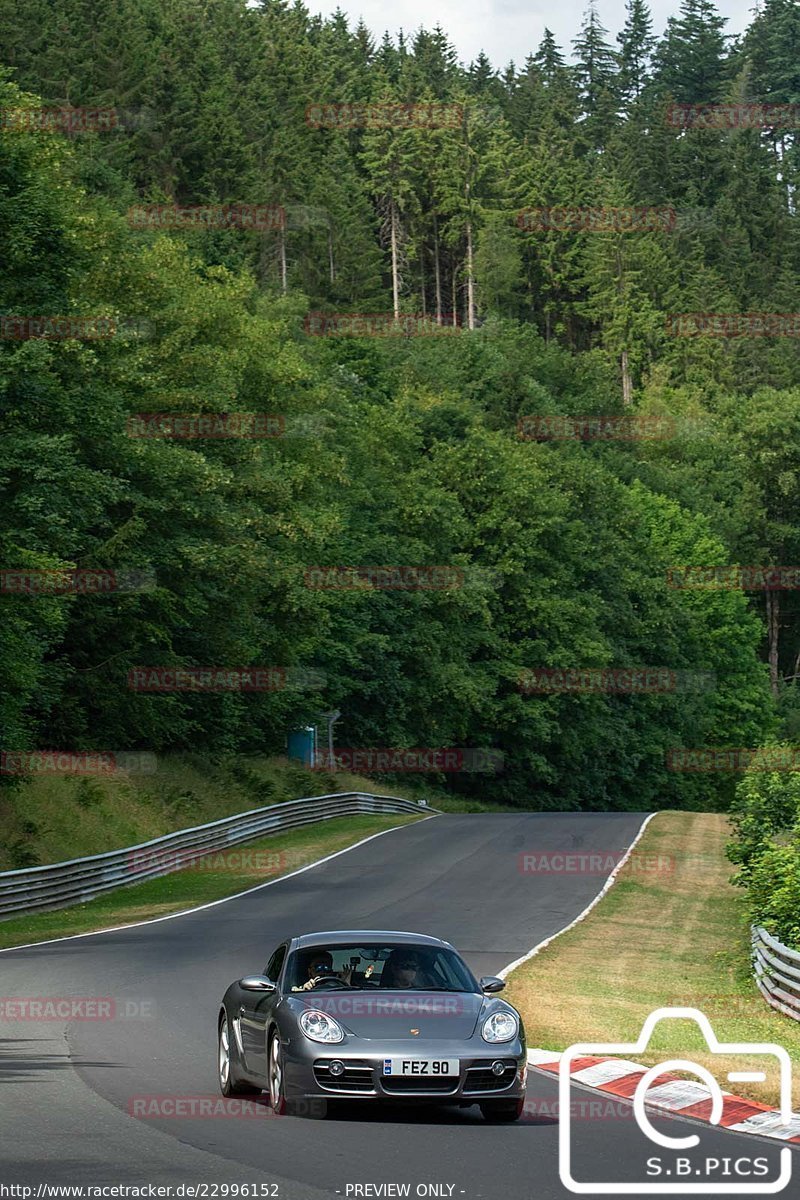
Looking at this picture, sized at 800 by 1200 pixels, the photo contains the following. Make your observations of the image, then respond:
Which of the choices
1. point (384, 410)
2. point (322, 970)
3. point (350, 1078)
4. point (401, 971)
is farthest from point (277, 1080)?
point (384, 410)

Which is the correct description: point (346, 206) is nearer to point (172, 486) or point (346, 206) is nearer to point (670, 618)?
point (670, 618)

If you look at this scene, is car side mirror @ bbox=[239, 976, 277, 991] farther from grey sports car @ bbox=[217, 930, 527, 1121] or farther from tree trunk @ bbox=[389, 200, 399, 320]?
tree trunk @ bbox=[389, 200, 399, 320]

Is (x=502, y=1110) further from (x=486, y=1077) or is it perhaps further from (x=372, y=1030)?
(x=372, y=1030)

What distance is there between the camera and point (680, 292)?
150500 millimetres

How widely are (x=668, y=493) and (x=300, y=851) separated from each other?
65.7 m

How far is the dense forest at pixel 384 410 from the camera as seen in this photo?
4319 cm

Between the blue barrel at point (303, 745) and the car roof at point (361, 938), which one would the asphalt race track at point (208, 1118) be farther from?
the blue barrel at point (303, 745)

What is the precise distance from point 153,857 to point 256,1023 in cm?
2891

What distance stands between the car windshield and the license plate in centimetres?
113

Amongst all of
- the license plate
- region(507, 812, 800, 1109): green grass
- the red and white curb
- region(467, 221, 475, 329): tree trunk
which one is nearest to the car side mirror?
the license plate

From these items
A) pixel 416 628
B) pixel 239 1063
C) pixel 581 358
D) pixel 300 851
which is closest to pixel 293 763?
pixel 416 628

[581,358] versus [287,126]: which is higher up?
[287,126]

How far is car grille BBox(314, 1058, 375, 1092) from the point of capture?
1072 cm

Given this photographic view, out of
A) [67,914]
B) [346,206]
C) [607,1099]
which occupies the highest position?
[346,206]
